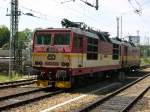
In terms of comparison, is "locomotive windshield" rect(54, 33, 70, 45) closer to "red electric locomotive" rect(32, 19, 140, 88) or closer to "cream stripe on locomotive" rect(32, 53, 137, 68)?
"red electric locomotive" rect(32, 19, 140, 88)

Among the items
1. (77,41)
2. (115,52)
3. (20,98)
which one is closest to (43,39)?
(77,41)

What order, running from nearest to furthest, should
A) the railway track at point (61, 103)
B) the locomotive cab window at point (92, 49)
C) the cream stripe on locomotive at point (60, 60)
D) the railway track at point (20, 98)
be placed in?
the railway track at point (61, 103) < the railway track at point (20, 98) < the cream stripe on locomotive at point (60, 60) < the locomotive cab window at point (92, 49)

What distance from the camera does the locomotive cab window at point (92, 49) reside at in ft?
72.0

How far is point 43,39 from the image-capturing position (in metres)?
20.3

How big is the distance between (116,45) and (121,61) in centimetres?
295

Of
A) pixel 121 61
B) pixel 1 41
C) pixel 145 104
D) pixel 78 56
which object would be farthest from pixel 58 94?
pixel 1 41

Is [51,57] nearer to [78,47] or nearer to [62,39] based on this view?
[62,39]

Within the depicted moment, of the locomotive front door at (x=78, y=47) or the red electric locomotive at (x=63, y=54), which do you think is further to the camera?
the locomotive front door at (x=78, y=47)

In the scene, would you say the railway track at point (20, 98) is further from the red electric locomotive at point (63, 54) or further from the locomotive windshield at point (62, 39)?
the locomotive windshield at point (62, 39)

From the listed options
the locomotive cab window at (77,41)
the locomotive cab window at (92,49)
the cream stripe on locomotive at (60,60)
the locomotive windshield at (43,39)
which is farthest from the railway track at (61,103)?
the locomotive cab window at (92,49)

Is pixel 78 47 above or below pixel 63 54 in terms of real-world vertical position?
above

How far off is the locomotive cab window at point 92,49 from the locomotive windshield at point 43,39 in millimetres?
2554

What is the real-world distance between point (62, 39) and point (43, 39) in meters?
1.11

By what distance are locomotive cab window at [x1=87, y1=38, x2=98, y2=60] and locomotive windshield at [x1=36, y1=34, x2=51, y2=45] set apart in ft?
8.38
